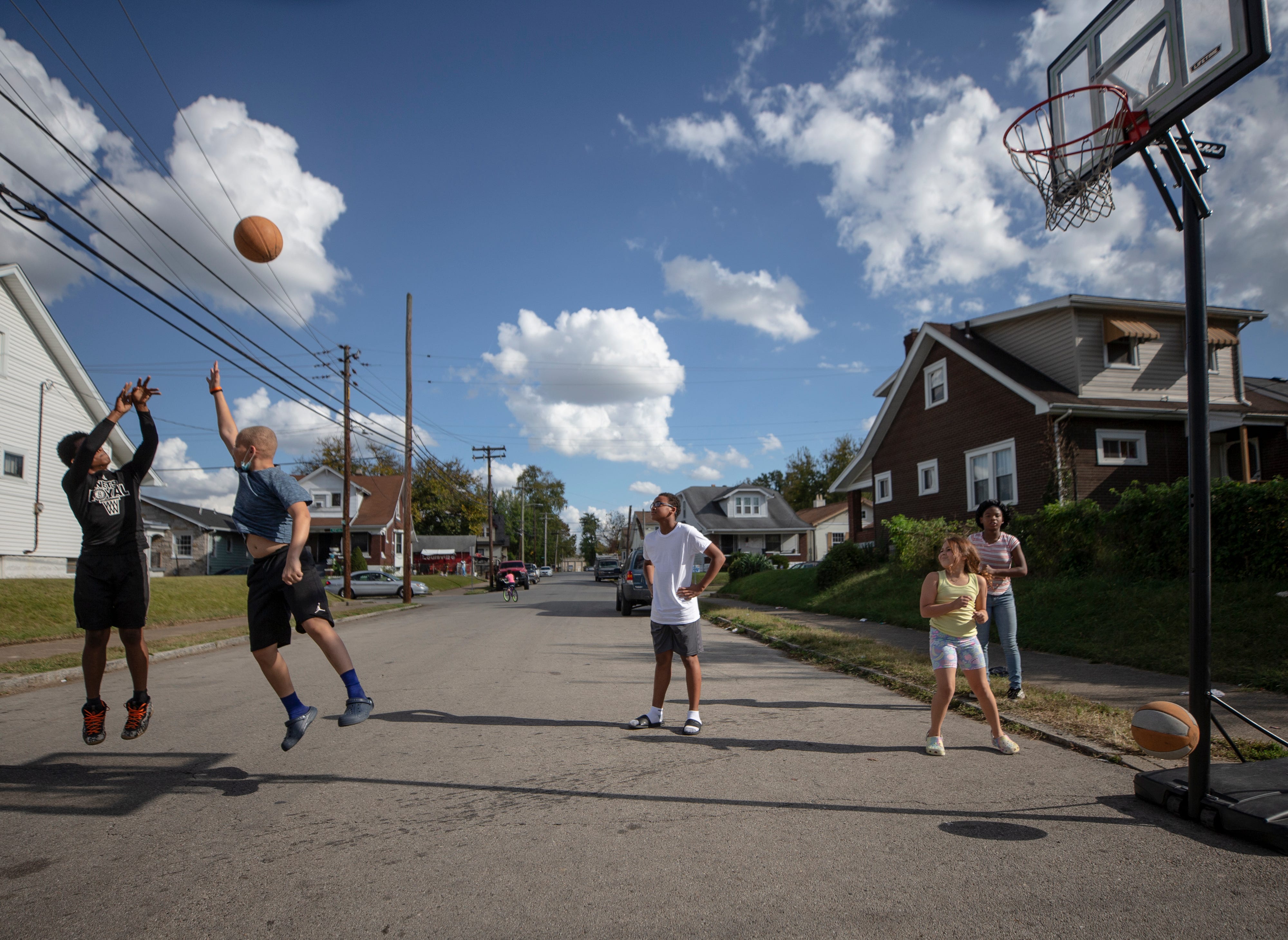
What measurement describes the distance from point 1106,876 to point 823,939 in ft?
4.59

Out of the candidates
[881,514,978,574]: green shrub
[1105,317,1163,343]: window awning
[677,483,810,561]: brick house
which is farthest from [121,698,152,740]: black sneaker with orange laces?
[677,483,810,561]: brick house

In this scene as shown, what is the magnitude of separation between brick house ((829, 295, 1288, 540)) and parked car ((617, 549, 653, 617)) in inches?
372

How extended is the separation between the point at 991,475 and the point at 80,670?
67.8 ft

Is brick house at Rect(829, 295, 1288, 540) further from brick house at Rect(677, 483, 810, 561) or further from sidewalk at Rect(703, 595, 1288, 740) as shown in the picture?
brick house at Rect(677, 483, 810, 561)

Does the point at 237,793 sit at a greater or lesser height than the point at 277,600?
lesser

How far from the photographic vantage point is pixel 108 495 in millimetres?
5230

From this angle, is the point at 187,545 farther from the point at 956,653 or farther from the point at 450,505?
the point at 956,653

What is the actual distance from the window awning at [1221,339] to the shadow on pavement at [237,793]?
19.7 m

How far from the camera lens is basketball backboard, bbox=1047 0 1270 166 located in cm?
416

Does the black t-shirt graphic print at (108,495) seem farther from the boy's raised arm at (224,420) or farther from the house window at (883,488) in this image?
the house window at (883,488)

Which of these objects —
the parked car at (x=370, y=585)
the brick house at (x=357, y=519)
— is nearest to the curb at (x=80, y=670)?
the parked car at (x=370, y=585)

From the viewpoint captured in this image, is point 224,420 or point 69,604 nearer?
point 224,420

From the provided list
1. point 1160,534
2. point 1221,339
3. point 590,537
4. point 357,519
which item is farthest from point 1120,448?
point 590,537

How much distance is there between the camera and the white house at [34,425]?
22359 mm
